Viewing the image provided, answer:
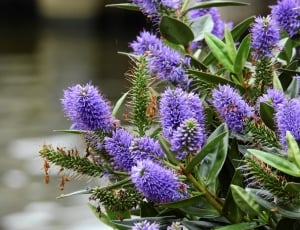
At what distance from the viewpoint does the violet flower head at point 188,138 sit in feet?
2.88

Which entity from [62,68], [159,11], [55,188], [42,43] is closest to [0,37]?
[42,43]

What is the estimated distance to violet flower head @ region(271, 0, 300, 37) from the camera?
1.17 m

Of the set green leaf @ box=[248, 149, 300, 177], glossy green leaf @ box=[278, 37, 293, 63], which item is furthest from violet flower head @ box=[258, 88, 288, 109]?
glossy green leaf @ box=[278, 37, 293, 63]

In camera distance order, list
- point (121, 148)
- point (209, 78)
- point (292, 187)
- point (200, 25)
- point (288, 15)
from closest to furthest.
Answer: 1. point (292, 187)
2. point (121, 148)
3. point (209, 78)
4. point (288, 15)
5. point (200, 25)

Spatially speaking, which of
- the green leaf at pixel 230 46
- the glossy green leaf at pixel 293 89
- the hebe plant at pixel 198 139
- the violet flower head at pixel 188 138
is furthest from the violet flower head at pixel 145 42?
the violet flower head at pixel 188 138

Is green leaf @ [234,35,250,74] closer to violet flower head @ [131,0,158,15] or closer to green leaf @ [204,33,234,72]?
green leaf @ [204,33,234,72]

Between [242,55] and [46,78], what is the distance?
987cm

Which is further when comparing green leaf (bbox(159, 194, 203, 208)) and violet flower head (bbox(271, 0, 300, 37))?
violet flower head (bbox(271, 0, 300, 37))

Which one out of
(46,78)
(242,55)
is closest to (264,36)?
(242,55)

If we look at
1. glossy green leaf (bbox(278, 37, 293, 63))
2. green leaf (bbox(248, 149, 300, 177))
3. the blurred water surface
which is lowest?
the blurred water surface

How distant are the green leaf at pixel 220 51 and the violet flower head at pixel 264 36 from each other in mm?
53

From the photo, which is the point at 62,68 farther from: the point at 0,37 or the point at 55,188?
the point at 55,188

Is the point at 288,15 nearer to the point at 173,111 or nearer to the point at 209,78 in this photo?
the point at 209,78

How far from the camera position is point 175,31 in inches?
48.2
